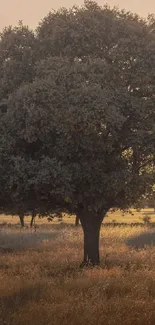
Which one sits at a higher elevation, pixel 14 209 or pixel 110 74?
pixel 110 74

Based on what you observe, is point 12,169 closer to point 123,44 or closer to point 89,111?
point 89,111

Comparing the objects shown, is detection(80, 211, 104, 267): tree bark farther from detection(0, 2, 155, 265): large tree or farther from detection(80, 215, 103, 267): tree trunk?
detection(0, 2, 155, 265): large tree

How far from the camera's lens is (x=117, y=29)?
20531mm

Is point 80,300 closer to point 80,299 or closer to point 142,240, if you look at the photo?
point 80,299

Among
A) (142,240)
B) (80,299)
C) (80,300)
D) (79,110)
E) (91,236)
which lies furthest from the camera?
(142,240)

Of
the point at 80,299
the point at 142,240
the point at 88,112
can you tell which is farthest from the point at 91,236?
the point at 142,240

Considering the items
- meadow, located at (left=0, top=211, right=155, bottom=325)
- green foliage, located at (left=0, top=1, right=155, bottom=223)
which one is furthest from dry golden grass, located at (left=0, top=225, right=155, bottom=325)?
green foliage, located at (left=0, top=1, right=155, bottom=223)

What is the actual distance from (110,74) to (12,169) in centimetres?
533

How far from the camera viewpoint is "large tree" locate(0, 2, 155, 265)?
17.0 m

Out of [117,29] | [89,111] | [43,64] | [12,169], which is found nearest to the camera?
[89,111]

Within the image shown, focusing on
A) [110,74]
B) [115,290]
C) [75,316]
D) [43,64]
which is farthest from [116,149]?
[75,316]

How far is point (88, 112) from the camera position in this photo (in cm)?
1658

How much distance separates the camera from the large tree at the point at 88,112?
1698 cm

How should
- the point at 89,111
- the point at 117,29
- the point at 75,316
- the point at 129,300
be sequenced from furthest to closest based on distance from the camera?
the point at 117,29 < the point at 89,111 < the point at 129,300 < the point at 75,316
